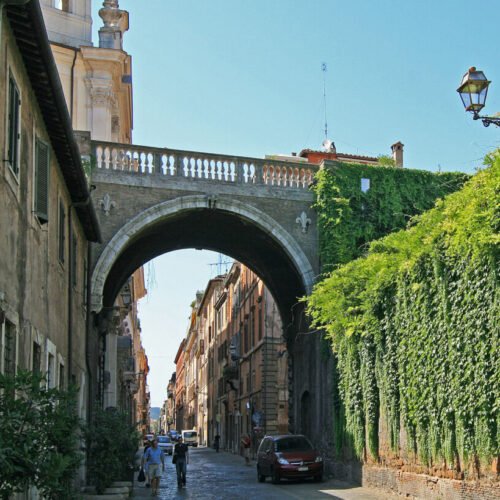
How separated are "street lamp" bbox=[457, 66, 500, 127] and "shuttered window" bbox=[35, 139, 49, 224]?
594cm

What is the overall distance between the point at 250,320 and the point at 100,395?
1899cm

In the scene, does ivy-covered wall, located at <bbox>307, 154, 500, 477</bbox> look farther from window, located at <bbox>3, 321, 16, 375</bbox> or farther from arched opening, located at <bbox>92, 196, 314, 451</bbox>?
window, located at <bbox>3, 321, 16, 375</bbox>

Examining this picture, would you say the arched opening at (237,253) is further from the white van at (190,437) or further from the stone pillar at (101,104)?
the white van at (190,437)

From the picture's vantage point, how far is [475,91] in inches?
441

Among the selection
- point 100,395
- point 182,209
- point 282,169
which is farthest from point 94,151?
point 100,395

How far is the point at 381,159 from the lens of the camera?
30.5 m

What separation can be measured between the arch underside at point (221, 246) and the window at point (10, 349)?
55.8ft

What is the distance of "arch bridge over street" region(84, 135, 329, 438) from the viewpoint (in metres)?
27.7

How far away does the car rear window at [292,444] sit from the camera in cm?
2631

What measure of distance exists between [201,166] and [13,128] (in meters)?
18.0

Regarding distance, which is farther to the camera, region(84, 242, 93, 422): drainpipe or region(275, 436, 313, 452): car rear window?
region(275, 436, 313, 452): car rear window

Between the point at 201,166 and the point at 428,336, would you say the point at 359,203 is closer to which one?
the point at 201,166

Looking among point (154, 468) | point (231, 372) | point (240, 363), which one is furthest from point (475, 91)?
point (231, 372)

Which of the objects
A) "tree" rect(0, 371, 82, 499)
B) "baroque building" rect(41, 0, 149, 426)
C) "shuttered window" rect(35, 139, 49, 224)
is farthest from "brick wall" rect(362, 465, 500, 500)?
→ "baroque building" rect(41, 0, 149, 426)
